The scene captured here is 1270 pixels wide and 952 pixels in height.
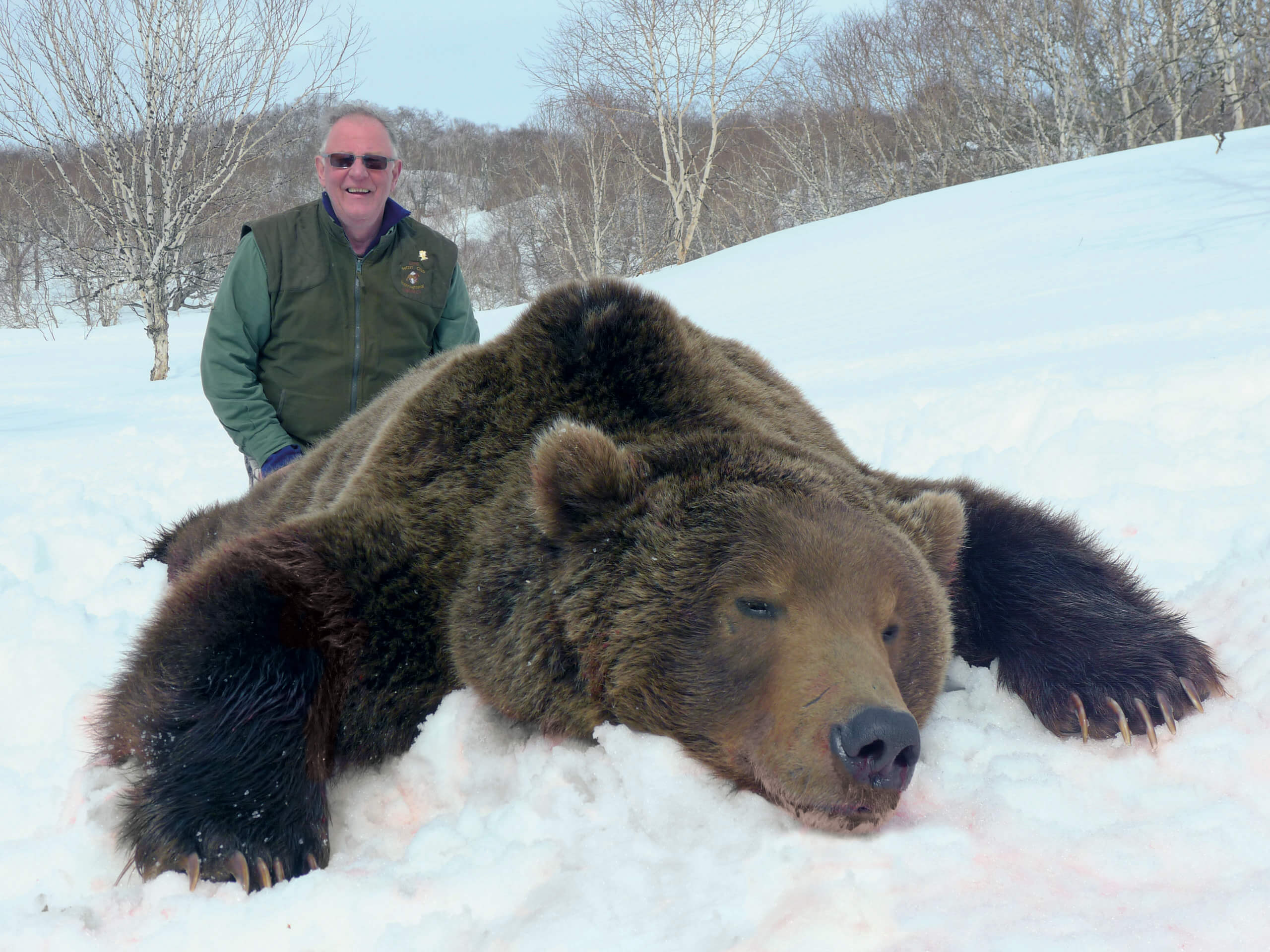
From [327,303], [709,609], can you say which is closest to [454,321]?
[327,303]

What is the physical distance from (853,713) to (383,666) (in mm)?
1016

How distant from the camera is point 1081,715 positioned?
1.99 m

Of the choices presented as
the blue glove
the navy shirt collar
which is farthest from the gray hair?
the blue glove

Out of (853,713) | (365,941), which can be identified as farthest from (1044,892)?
(365,941)

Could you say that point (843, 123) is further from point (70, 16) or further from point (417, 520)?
point (417, 520)

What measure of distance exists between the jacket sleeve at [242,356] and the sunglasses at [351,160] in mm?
477

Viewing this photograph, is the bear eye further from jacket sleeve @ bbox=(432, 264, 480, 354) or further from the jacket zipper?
jacket sleeve @ bbox=(432, 264, 480, 354)

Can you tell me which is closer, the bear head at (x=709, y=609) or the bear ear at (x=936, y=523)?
the bear head at (x=709, y=609)

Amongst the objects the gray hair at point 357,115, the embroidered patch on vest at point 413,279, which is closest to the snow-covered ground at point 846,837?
the embroidered patch on vest at point 413,279

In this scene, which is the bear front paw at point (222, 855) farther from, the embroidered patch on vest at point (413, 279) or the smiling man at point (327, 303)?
the embroidered patch on vest at point (413, 279)

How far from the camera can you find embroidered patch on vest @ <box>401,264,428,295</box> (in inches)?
160

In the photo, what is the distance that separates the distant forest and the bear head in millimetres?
21426

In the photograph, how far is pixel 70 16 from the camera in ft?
44.5

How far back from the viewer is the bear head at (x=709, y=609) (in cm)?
168
